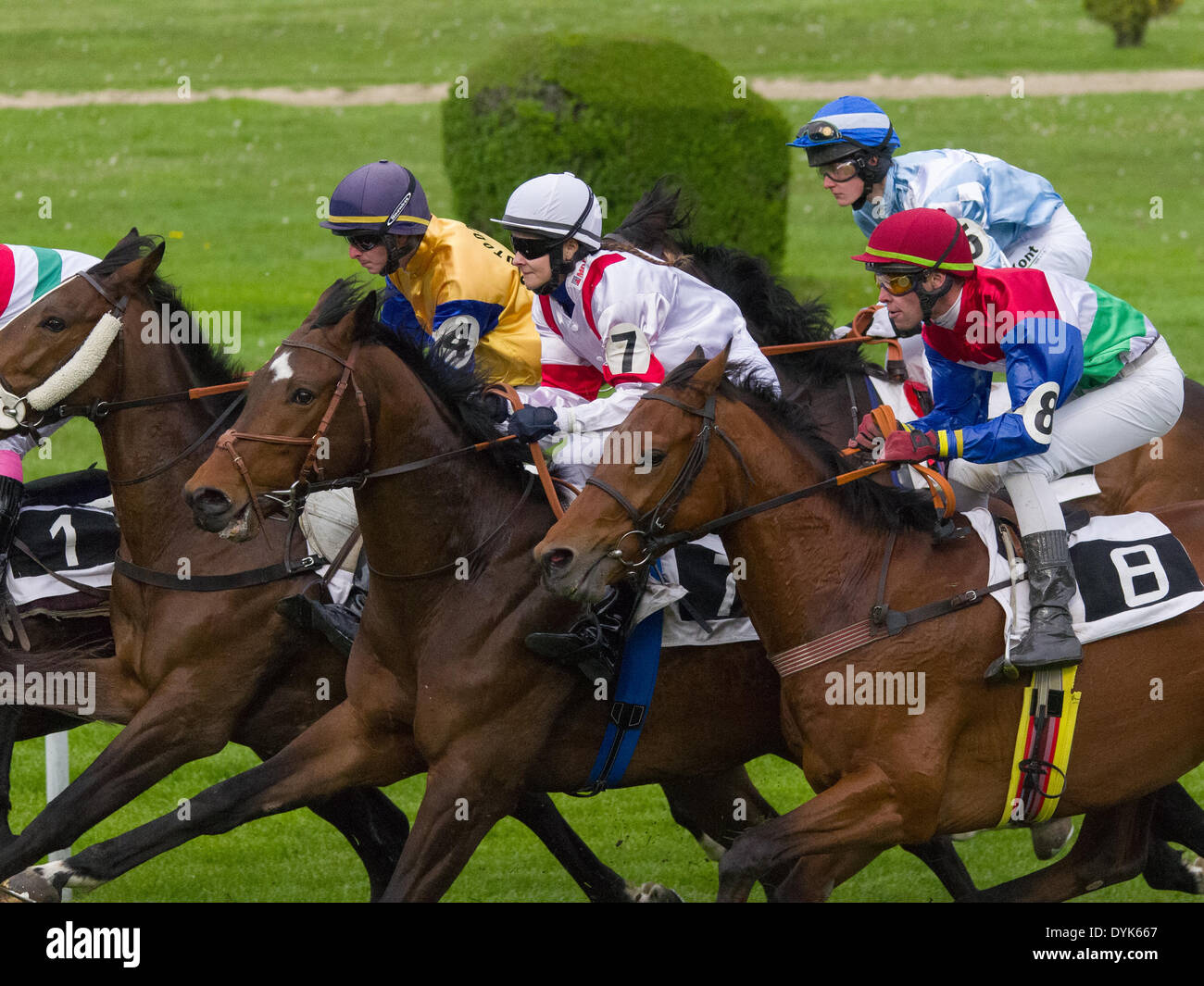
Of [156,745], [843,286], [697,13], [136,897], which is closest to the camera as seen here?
[156,745]

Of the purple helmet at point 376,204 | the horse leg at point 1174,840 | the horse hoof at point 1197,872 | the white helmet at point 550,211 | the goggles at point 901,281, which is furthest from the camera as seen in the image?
the horse hoof at point 1197,872

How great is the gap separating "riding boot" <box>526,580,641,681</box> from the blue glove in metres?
0.48

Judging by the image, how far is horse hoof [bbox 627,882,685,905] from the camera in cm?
592

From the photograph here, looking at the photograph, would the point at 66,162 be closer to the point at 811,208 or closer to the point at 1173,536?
the point at 811,208

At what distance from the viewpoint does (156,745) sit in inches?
212

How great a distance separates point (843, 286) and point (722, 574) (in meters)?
11.1

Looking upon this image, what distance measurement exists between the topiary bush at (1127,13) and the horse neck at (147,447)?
2152 cm

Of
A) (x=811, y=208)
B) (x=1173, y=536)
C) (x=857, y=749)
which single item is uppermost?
(x=1173, y=536)

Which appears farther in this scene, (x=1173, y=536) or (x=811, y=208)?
(x=811, y=208)

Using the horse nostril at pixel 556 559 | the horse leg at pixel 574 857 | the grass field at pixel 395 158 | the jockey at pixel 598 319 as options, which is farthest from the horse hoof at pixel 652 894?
the horse nostril at pixel 556 559

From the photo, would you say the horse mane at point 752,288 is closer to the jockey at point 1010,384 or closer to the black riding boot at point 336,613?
the jockey at point 1010,384

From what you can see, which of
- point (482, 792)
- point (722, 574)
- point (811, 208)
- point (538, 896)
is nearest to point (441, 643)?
point (482, 792)

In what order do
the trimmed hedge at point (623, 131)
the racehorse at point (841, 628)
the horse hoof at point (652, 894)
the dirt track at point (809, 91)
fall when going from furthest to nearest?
the dirt track at point (809, 91) → the trimmed hedge at point (623, 131) → the horse hoof at point (652, 894) → the racehorse at point (841, 628)

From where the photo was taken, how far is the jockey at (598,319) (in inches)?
193
